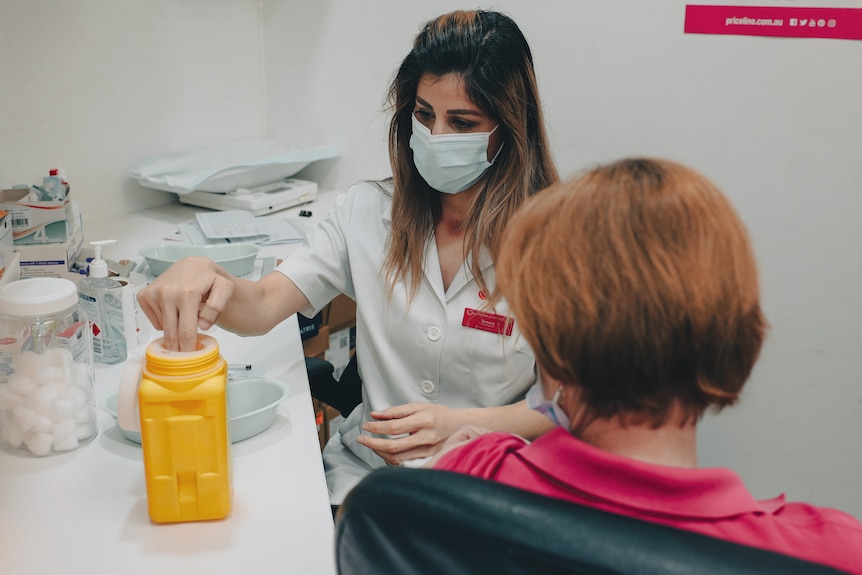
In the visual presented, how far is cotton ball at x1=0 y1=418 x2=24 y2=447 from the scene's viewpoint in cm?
102

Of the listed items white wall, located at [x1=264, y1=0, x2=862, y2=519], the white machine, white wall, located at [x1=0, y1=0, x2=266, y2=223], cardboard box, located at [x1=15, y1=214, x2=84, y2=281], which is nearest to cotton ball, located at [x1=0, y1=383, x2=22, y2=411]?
cardboard box, located at [x1=15, y1=214, x2=84, y2=281]

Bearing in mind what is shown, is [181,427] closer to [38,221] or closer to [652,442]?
[652,442]

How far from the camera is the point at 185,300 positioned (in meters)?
1.03

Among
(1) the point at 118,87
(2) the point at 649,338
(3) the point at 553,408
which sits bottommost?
(3) the point at 553,408

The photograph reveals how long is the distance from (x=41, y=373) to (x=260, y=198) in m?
1.34

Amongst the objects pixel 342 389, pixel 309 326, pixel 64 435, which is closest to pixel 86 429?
pixel 64 435

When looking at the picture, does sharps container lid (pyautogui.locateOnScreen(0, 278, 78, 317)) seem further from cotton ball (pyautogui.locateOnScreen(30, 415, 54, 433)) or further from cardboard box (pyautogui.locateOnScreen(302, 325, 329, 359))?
cardboard box (pyautogui.locateOnScreen(302, 325, 329, 359))

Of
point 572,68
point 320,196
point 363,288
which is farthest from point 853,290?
point 320,196

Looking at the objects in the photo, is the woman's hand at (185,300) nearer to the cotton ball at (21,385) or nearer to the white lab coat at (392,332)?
the cotton ball at (21,385)

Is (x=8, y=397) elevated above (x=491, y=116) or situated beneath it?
situated beneath

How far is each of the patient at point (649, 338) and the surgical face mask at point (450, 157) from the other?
2.24 ft

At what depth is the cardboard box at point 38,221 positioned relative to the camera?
4.66 ft

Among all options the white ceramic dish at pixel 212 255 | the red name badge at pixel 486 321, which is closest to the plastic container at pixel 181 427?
the red name badge at pixel 486 321

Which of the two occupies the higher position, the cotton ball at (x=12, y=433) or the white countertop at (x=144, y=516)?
the cotton ball at (x=12, y=433)
